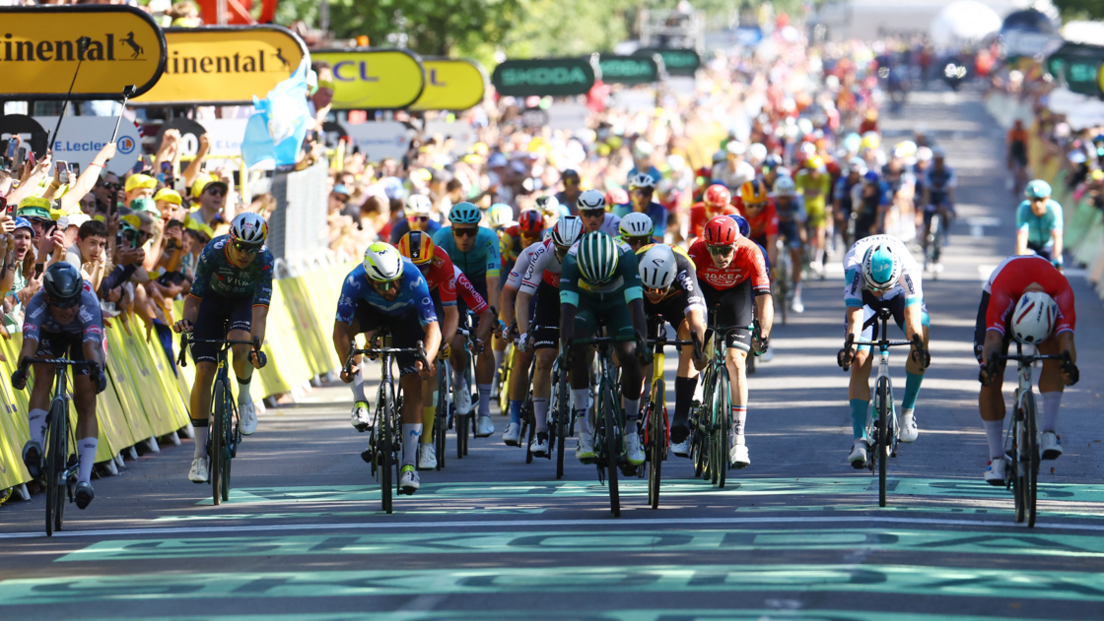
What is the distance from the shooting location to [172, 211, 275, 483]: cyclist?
1117 cm

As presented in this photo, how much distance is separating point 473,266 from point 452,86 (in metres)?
14.7

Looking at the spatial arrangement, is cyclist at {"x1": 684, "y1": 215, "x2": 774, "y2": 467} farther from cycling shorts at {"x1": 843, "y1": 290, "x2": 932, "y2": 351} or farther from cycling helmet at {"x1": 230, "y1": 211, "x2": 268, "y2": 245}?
cycling helmet at {"x1": 230, "y1": 211, "x2": 268, "y2": 245}

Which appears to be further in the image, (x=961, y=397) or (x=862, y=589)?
(x=961, y=397)

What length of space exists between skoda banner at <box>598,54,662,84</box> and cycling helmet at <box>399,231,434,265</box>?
26584 mm

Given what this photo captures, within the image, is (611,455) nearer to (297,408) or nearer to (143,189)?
(143,189)

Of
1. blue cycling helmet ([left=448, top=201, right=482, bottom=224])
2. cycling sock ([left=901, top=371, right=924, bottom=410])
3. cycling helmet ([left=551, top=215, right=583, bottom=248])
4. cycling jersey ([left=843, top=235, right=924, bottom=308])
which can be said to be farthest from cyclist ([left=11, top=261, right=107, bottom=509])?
cycling sock ([left=901, top=371, right=924, bottom=410])

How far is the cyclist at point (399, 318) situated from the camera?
35.1ft

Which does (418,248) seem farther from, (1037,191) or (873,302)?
(1037,191)

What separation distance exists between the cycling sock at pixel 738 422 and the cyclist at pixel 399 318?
197cm

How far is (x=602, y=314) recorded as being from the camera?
11070 millimetres

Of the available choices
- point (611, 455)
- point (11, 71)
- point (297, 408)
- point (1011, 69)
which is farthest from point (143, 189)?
point (1011, 69)

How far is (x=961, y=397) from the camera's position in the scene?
16.3 metres

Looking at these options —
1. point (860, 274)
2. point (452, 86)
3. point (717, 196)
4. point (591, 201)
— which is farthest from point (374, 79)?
point (860, 274)

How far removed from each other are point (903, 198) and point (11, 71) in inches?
896
